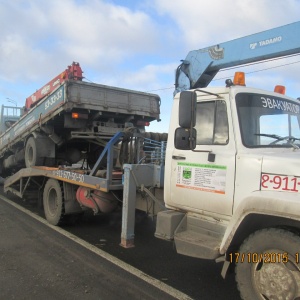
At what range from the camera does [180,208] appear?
161 inches

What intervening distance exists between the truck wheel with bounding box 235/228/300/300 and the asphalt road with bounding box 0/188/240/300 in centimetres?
88

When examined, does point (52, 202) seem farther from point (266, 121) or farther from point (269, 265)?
point (269, 265)

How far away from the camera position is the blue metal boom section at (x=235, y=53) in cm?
525

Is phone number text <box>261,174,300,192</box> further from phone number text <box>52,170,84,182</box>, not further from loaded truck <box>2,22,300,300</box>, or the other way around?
phone number text <box>52,170,84,182</box>

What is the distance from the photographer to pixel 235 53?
6.03m

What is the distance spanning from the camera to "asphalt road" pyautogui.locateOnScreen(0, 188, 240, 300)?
3920mm

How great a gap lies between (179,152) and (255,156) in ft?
3.29

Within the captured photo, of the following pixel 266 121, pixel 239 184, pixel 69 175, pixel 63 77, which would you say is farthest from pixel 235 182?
pixel 63 77

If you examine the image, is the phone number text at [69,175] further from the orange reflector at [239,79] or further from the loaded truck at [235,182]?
the orange reflector at [239,79]

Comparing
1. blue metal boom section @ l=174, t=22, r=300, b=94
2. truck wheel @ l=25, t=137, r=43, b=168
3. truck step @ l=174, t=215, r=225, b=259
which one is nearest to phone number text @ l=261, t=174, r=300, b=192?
truck step @ l=174, t=215, r=225, b=259

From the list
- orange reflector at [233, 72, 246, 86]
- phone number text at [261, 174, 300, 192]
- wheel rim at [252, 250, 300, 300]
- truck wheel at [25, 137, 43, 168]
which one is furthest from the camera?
truck wheel at [25, 137, 43, 168]

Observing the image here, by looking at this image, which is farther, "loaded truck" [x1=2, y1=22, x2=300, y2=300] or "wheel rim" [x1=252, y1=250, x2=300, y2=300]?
"loaded truck" [x1=2, y1=22, x2=300, y2=300]

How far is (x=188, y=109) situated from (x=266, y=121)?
0.86 metres

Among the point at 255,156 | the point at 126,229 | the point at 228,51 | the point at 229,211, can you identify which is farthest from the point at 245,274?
the point at 228,51
